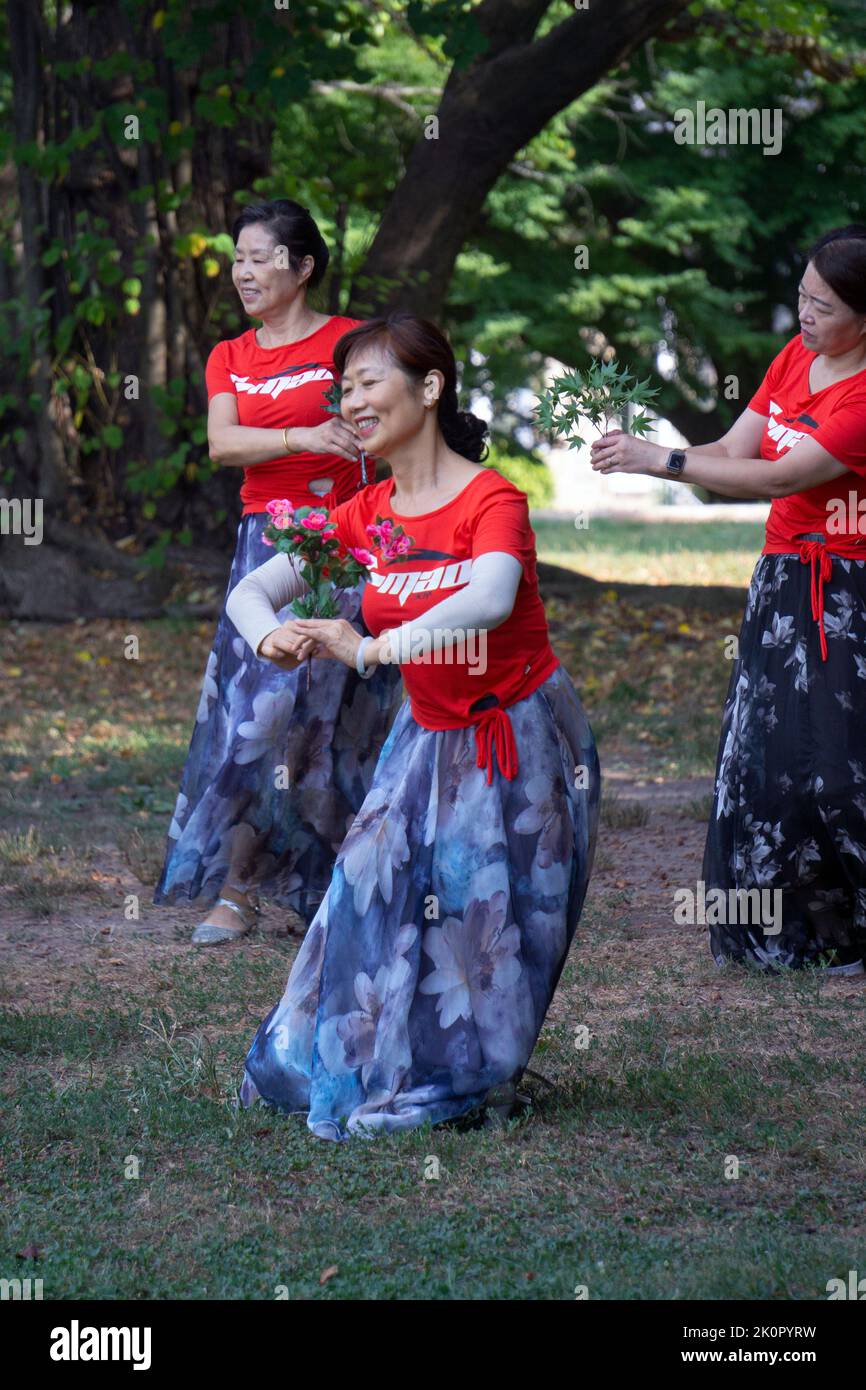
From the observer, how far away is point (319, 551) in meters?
3.90

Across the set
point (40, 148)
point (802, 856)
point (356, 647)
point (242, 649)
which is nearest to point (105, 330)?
point (40, 148)

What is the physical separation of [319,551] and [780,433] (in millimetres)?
1724

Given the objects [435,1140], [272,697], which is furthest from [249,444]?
[435,1140]

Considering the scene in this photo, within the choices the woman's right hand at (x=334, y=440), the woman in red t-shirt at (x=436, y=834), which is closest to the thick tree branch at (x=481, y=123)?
the woman's right hand at (x=334, y=440)

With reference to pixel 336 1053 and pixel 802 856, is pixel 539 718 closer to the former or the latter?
pixel 336 1053

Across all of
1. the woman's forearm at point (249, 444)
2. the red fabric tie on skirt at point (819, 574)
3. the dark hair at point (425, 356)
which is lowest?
the red fabric tie on skirt at point (819, 574)

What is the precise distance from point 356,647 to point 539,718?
1.65ft

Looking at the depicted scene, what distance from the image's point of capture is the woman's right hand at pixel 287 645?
3.77 m

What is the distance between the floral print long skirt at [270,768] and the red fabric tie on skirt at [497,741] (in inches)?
74.4

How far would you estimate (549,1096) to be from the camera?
4.30 meters

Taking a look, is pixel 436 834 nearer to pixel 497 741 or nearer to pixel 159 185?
pixel 497 741

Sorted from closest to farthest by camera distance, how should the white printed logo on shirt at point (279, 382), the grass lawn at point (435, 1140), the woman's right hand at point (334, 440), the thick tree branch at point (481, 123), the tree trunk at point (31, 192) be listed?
1. the grass lawn at point (435, 1140)
2. the woman's right hand at point (334, 440)
3. the white printed logo on shirt at point (279, 382)
4. the thick tree branch at point (481, 123)
5. the tree trunk at point (31, 192)

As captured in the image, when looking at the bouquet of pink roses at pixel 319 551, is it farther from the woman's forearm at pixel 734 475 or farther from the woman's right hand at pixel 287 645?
the woman's forearm at pixel 734 475

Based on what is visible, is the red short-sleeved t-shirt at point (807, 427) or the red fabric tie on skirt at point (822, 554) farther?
the red fabric tie on skirt at point (822, 554)
